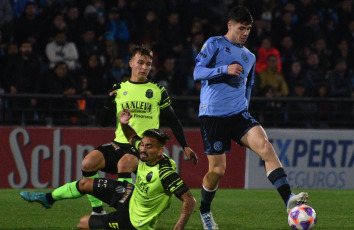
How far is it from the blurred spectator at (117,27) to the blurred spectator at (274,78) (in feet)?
9.95

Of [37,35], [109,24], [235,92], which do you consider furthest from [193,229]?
[109,24]

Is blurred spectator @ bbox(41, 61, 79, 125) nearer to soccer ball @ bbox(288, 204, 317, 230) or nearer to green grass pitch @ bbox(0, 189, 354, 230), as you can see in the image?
green grass pitch @ bbox(0, 189, 354, 230)

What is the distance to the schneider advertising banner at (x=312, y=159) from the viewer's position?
13438 millimetres

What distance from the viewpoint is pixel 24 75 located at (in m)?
13.1

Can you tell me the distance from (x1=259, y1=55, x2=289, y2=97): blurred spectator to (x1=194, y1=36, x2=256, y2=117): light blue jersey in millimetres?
6780

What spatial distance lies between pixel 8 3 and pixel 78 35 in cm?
153

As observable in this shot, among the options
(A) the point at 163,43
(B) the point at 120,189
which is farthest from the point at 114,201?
(A) the point at 163,43

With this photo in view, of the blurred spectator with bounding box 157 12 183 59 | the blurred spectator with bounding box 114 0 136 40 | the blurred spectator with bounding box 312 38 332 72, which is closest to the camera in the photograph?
the blurred spectator with bounding box 157 12 183 59

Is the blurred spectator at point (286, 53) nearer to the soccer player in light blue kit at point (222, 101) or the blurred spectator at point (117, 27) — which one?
the blurred spectator at point (117, 27)

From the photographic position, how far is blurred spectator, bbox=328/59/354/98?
1488 centimetres

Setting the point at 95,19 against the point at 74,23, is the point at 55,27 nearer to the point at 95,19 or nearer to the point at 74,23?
the point at 74,23

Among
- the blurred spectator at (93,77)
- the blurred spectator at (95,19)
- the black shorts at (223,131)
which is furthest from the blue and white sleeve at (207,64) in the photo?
the blurred spectator at (95,19)

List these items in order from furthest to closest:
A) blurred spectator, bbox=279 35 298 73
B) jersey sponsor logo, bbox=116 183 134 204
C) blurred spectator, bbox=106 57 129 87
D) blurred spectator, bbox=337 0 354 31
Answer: blurred spectator, bbox=337 0 354 31
blurred spectator, bbox=279 35 298 73
blurred spectator, bbox=106 57 129 87
jersey sponsor logo, bbox=116 183 134 204

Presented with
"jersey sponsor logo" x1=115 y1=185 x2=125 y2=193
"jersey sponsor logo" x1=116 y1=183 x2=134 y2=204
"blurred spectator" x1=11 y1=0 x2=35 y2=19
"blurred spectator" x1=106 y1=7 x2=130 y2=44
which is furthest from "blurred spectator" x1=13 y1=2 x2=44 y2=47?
"jersey sponsor logo" x1=116 y1=183 x2=134 y2=204
